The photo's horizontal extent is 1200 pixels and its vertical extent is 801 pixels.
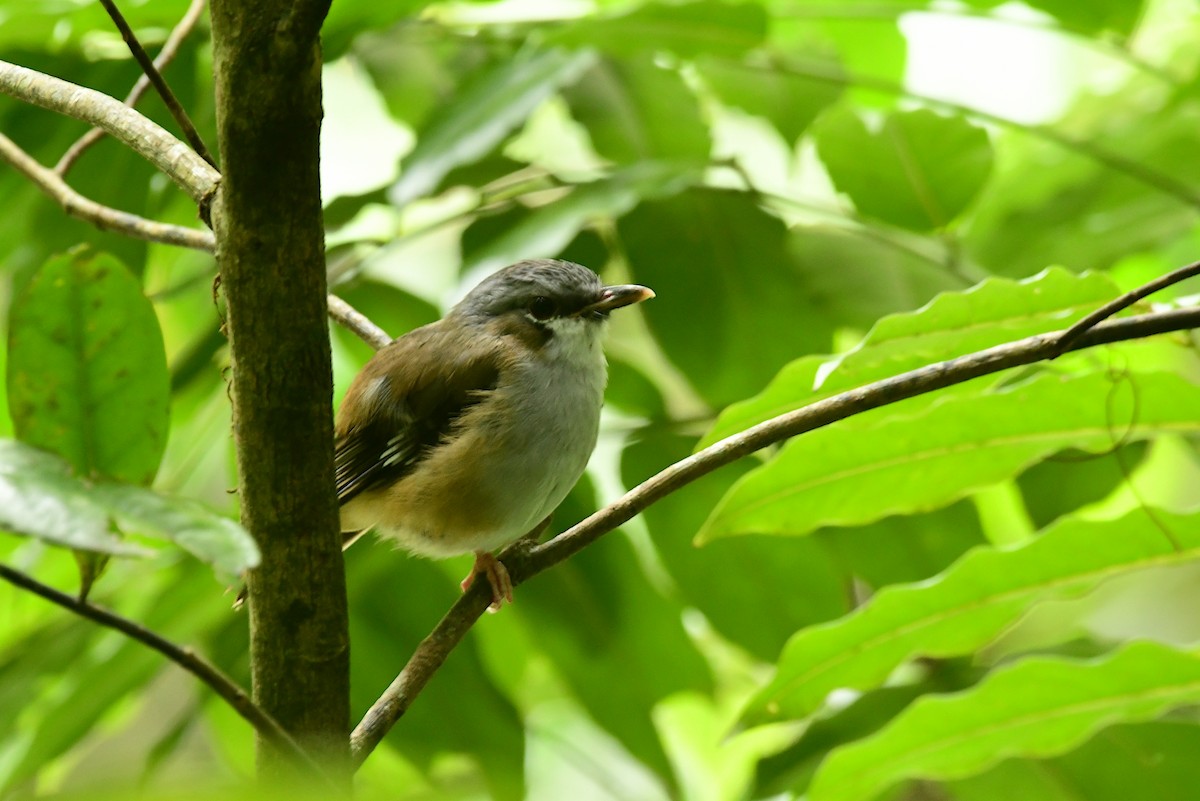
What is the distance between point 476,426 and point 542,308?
0.44 meters

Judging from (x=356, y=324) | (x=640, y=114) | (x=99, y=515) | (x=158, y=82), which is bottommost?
(x=99, y=515)

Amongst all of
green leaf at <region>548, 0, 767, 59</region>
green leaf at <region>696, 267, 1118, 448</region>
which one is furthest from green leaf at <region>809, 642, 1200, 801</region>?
green leaf at <region>548, 0, 767, 59</region>

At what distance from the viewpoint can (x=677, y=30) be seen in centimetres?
270

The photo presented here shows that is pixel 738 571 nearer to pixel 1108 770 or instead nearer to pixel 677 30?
pixel 1108 770

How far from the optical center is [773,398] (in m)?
1.72

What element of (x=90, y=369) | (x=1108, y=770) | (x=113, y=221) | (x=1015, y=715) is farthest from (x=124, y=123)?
(x=1108, y=770)

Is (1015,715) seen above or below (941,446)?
below

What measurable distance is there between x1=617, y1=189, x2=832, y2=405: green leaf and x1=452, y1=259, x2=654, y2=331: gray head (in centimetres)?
11

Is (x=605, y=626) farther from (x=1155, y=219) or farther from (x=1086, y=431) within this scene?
(x=1155, y=219)

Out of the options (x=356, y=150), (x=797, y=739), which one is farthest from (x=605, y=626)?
(x=356, y=150)

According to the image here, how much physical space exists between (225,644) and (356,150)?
2541mm

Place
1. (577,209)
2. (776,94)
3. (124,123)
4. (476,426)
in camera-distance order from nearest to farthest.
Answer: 1. (124,123)
2. (577,209)
3. (476,426)
4. (776,94)

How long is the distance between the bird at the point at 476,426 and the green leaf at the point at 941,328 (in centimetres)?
73

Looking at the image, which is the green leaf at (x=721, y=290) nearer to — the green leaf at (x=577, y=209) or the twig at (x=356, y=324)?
the green leaf at (x=577, y=209)
